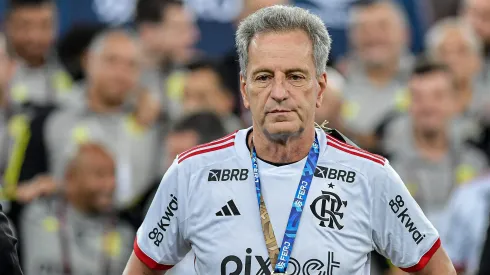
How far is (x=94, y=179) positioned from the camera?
8.86 metres

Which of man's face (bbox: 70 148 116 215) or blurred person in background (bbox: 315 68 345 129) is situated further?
man's face (bbox: 70 148 116 215)

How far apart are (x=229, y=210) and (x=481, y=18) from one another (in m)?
6.57

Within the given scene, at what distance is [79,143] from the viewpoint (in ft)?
29.8

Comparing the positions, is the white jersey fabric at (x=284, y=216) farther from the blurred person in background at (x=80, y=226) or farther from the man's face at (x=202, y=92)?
the man's face at (x=202, y=92)

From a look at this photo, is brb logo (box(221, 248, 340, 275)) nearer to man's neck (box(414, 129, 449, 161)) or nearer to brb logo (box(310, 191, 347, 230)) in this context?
brb logo (box(310, 191, 347, 230))

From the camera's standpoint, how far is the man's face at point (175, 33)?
10336mm

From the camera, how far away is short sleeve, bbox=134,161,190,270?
503 centimetres

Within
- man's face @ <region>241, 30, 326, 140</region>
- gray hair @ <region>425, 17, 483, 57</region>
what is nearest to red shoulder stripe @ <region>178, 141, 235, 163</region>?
man's face @ <region>241, 30, 326, 140</region>

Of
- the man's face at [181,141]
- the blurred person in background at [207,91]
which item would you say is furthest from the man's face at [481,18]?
the man's face at [181,141]

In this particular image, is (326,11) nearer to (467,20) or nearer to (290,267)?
(467,20)

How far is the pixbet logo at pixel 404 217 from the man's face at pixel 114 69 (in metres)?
4.94

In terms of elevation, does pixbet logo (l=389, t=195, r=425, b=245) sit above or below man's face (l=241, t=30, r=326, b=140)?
below

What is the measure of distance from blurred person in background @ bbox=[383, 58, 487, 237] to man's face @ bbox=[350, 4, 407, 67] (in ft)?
1.74

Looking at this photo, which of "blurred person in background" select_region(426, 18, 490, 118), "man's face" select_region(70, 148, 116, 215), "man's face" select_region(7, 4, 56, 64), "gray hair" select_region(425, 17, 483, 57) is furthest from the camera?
"gray hair" select_region(425, 17, 483, 57)
